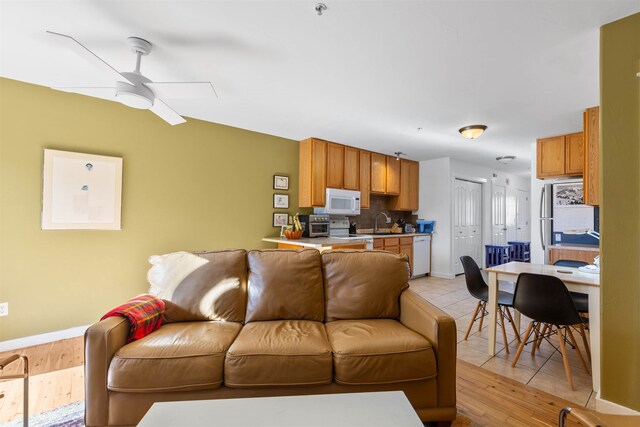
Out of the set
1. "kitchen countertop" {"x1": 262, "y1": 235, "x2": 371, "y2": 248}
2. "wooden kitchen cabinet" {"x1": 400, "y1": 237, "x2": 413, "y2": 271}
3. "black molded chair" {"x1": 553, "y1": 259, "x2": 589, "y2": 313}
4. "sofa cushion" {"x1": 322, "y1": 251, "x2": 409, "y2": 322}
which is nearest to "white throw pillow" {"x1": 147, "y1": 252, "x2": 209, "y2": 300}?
"sofa cushion" {"x1": 322, "y1": 251, "x2": 409, "y2": 322}

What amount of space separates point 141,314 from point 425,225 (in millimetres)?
5312

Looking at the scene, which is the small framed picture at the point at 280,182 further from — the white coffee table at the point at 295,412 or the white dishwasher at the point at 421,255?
the white coffee table at the point at 295,412

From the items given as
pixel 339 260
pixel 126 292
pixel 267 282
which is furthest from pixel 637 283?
pixel 126 292

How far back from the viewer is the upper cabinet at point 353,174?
4547mm

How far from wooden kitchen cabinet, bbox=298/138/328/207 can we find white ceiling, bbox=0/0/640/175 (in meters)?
0.93

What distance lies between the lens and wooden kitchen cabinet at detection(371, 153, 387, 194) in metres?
5.44

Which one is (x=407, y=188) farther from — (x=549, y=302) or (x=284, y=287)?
(x=284, y=287)

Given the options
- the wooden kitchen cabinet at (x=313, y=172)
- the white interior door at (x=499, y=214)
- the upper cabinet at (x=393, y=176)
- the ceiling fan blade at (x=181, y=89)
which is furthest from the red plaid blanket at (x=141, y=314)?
the white interior door at (x=499, y=214)

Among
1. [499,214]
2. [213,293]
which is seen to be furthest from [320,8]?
[499,214]

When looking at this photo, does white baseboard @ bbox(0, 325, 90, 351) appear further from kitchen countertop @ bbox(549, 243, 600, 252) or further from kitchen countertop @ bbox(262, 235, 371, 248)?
kitchen countertop @ bbox(549, 243, 600, 252)

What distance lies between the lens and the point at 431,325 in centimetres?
170

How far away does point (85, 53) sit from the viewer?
1663 millimetres

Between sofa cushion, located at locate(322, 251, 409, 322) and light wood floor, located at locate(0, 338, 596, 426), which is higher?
sofa cushion, located at locate(322, 251, 409, 322)

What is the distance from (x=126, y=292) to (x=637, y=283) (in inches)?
171
